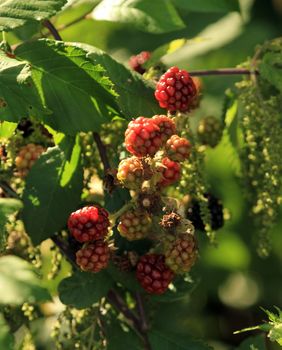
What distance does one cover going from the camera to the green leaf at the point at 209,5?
3105 millimetres

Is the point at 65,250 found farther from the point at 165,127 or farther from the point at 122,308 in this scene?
the point at 165,127

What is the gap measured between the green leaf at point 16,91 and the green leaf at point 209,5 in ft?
3.20

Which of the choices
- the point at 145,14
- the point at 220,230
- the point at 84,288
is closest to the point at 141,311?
the point at 84,288

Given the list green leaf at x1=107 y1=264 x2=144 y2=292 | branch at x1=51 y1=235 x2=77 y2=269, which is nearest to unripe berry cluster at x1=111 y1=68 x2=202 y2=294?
green leaf at x1=107 y1=264 x2=144 y2=292

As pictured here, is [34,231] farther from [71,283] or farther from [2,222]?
[2,222]

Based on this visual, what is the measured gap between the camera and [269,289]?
15.0ft

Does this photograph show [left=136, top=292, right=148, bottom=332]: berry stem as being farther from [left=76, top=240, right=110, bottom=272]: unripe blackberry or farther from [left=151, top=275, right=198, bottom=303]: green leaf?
[left=76, top=240, right=110, bottom=272]: unripe blackberry

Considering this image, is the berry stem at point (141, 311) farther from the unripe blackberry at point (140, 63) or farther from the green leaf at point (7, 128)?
the unripe blackberry at point (140, 63)

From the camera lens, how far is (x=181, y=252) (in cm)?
228

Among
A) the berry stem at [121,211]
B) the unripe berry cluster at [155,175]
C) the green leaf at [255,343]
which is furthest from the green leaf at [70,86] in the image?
the green leaf at [255,343]

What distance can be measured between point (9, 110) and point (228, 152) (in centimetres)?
104

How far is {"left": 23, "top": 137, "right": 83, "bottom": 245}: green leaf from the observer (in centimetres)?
260

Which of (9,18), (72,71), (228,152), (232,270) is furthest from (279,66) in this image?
(232,270)

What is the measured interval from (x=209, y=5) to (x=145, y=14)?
1.06 feet
